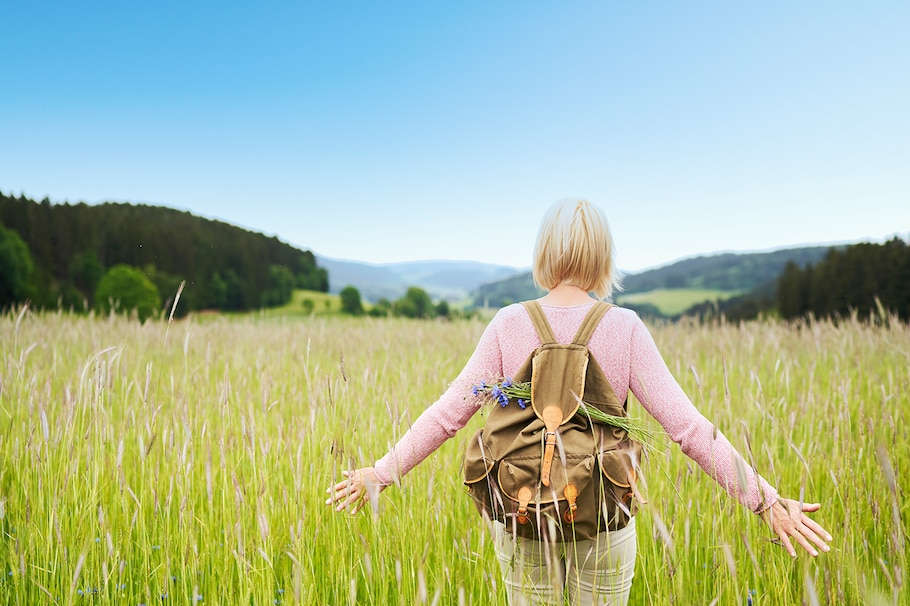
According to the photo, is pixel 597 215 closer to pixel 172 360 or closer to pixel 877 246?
pixel 172 360

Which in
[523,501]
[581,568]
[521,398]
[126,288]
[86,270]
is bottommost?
[581,568]

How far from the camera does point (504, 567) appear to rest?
1.89 metres

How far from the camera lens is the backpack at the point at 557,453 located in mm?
1585

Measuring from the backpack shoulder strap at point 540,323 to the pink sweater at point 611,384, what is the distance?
0.11 ft

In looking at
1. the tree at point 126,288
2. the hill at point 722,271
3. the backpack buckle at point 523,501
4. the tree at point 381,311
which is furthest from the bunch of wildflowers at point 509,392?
the hill at point 722,271

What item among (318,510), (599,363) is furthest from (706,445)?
(318,510)

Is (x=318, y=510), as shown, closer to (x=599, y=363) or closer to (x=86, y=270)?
(x=599, y=363)

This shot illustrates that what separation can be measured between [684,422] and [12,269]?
41072 mm

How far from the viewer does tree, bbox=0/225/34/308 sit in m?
31.9

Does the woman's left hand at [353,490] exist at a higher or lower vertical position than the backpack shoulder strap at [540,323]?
lower

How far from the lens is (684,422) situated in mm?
1766

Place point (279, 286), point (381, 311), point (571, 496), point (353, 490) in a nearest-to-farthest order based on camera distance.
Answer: point (571, 496) < point (353, 490) < point (381, 311) < point (279, 286)

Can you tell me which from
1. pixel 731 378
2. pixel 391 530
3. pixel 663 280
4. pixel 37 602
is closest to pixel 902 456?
pixel 731 378

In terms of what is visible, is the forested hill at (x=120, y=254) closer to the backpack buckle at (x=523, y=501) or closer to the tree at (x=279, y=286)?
the tree at (x=279, y=286)
